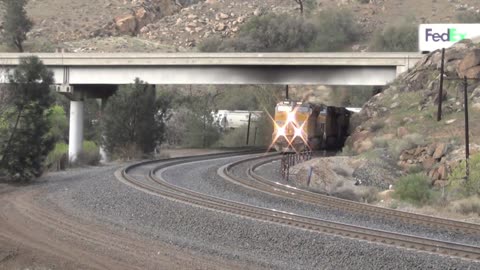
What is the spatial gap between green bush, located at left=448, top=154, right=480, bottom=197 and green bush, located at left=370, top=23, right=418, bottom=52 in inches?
3164

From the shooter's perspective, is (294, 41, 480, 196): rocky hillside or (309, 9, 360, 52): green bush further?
(309, 9, 360, 52): green bush

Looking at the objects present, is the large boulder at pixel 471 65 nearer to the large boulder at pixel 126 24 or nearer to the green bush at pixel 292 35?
the green bush at pixel 292 35

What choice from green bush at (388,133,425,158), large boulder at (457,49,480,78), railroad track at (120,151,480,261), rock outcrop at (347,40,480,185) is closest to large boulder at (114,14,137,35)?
rock outcrop at (347,40,480,185)

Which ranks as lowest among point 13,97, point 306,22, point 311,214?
point 311,214

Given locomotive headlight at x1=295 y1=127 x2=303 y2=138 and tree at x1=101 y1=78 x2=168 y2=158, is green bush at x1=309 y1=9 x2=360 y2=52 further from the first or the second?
locomotive headlight at x1=295 y1=127 x2=303 y2=138

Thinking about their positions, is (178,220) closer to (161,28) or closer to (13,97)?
(13,97)

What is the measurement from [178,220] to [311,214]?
3.93 m

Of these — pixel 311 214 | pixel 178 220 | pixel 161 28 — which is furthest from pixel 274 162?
pixel 161 28

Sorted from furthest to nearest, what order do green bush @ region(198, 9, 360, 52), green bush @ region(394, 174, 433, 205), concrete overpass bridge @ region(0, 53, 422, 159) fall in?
green bush @ region(198, 9, 360, 52) < concrete overpass bridge @ region(0, 53, 422, 159) < green bush @ region(394, 174, 433, 205)

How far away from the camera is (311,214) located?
17.3 metres

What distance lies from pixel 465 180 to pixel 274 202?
836 centimetres

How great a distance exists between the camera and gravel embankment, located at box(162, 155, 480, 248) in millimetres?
14947

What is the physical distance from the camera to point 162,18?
139m

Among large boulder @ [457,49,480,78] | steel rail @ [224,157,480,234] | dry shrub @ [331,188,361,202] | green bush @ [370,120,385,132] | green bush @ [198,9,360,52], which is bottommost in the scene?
dry shrub @ [331,188,361,202]
